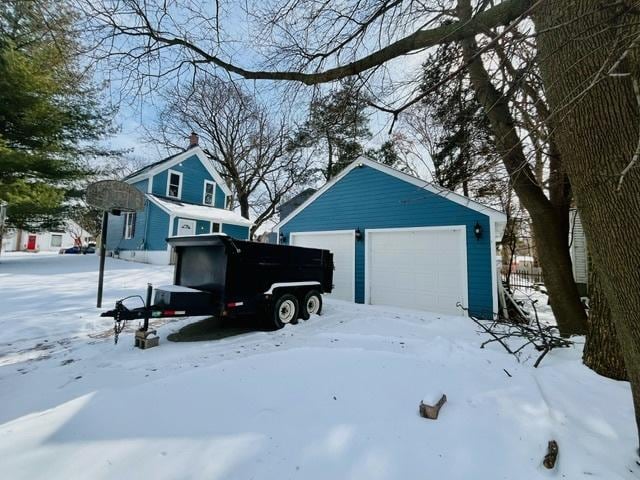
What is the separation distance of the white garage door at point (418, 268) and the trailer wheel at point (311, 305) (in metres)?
2.55

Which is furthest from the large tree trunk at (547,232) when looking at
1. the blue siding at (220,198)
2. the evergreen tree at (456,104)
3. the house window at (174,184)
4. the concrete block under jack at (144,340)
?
the blue siding at (220,198)

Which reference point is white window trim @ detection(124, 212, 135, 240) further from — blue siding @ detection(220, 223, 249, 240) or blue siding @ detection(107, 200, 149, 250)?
blue siding @ detection(220, 223, 249, 240)

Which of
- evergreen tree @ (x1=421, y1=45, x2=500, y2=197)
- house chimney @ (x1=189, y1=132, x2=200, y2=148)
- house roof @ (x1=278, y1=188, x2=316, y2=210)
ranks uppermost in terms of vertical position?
house chimney @ (x1=189, y1=132, x2=200, y2=148)

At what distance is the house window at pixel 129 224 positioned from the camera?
16656 millimetres

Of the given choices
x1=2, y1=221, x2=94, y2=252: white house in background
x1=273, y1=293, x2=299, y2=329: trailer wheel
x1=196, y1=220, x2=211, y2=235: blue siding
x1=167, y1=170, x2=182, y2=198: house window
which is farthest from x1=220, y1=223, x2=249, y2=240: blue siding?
x1=2, y1=221, x2=94, y2=252: white house in background

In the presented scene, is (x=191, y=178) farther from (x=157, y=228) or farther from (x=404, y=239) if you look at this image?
(x=404, y=239)

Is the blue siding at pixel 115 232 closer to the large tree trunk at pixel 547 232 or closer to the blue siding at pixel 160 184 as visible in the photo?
the blue siding at pixel 160 184

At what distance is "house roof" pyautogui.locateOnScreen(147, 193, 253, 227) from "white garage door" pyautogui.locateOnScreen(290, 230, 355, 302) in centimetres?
843

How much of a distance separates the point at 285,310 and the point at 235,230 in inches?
520

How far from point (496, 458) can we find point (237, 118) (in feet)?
74.5

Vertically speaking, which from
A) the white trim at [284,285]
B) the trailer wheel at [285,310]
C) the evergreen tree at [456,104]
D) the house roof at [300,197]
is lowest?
the trailer wheel at [285,310]

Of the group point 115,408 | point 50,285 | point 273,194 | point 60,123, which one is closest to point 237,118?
point 273,194

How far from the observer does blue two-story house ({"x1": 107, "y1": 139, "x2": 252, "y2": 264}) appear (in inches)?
605

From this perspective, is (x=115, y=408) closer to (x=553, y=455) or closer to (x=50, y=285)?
(x=553, y=455)
